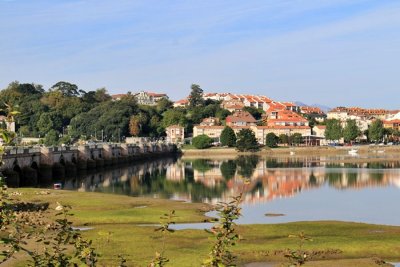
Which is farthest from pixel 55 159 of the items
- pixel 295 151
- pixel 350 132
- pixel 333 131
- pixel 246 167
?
pixel 350 132

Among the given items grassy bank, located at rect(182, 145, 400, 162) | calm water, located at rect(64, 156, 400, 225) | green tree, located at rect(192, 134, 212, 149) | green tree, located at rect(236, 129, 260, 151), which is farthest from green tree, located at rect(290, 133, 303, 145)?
calm water, located at rect(64, 156, 400, 225)

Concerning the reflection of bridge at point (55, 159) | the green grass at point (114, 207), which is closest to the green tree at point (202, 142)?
the reflection of bridge at point (55, 159)

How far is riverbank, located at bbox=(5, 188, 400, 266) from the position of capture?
2934 cm

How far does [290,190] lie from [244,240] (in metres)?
41.8

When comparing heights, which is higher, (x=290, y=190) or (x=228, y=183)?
(x=228, y=183)

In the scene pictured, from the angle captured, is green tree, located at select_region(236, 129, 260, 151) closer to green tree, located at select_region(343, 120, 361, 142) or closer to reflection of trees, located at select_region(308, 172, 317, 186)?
green tree, located at select_region(343, 120, 361, 142)

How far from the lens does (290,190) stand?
7012 centimetres

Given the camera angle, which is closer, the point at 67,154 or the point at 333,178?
the point at 333,178

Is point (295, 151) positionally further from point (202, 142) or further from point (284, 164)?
point (284, 164)

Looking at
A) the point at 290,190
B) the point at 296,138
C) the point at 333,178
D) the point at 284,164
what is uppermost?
the point at 296,138

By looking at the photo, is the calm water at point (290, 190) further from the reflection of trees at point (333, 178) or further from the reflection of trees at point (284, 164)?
the reflection of trees at point (284, 164)

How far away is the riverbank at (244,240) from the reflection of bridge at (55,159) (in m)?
10.4

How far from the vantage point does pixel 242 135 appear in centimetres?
17450

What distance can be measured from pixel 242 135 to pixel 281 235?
139m
